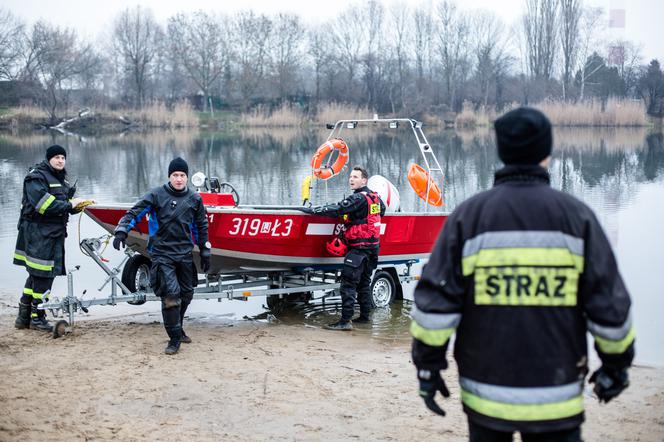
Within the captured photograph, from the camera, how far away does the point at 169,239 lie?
276 inches

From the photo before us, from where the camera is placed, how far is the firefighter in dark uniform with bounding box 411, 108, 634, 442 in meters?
2.96

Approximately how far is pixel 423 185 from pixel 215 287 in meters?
3.01

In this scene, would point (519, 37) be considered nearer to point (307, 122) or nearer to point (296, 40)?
point (296, 40)

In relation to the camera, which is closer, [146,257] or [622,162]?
[146,257]

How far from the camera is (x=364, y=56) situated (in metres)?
73.4

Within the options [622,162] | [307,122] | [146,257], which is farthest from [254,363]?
[307,122]

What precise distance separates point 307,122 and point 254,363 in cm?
5027

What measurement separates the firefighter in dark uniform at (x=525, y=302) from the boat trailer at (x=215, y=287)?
535 cm

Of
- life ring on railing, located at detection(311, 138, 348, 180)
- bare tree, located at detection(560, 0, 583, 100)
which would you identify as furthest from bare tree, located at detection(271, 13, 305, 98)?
life ring on railing, located at detection(311, 138, 348, 180)

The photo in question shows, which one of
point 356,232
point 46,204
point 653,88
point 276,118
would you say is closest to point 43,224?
point 46,204

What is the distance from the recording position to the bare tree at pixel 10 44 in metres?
56.4

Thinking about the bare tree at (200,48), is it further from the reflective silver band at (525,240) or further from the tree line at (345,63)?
the reflective silver band at (525,240)

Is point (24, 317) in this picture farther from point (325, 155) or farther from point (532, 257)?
point (532, 257)

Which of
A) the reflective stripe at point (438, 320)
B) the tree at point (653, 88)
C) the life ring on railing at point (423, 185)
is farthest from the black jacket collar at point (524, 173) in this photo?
the tree at point (653, 88)
